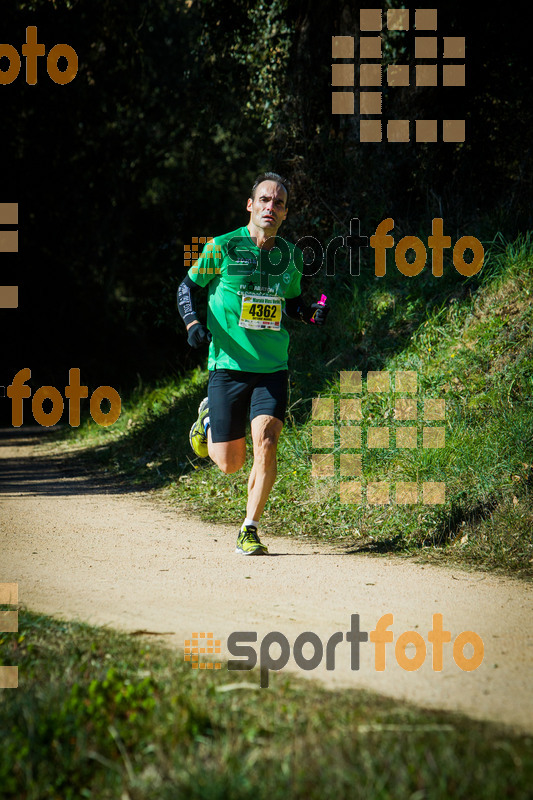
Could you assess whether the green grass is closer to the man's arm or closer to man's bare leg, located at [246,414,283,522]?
man's bare leg, located at [246,414,283,522]

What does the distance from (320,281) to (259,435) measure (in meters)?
5.92

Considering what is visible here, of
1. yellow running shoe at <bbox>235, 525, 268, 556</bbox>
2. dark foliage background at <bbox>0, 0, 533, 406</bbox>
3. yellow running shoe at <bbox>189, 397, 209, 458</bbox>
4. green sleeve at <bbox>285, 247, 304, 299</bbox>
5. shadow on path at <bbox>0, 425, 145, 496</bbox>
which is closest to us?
yellow running shoe at <bbox>235, 525, 268, 556</bbox>

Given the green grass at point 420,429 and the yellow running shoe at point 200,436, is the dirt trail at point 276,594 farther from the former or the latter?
the yellow running shoe at point 200,436

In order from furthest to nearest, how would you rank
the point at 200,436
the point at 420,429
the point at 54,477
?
the point at 54,477 → the point at 420,429 → the point at 200,436

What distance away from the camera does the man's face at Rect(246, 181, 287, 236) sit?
599cm

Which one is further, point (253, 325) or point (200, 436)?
point (200, 436)

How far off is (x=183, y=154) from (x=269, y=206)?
62.6 ft

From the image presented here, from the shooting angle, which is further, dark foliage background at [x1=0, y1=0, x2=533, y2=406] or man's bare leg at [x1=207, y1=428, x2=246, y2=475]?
dark foliage background at [x1=0, y1=0, x2=533, y2=406]

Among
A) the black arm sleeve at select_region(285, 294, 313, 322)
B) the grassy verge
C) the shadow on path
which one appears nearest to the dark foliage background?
the shadow on path

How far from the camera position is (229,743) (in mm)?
2570

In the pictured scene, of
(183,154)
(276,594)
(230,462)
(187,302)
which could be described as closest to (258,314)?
(187,302)

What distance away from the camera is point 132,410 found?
543 inches

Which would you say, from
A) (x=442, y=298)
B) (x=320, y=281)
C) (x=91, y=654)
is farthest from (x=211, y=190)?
(x=91, y=654)

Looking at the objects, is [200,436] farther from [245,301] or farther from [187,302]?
[245,301]
